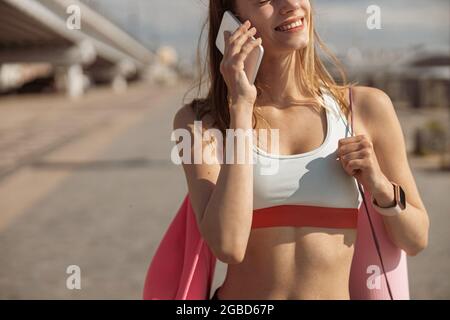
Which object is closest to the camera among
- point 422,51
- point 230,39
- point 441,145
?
point 230,39

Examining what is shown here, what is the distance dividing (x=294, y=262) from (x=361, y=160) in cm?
34

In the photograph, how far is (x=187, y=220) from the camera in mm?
1926

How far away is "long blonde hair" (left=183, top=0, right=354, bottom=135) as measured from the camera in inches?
75.0

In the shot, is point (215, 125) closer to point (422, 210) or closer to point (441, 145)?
point (422, 210)

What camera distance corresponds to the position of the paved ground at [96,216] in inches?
260

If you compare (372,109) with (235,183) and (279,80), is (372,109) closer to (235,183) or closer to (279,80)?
(279,80)

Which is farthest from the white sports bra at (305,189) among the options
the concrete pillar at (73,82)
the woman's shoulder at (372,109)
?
the concrete pillar at (73,82)

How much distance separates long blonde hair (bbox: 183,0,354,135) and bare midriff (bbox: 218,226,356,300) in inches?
12.6

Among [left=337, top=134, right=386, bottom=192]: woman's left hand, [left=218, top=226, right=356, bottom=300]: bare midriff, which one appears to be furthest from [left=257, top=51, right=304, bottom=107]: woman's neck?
[left=218, top=226, right=356, bottom=300]: bare midriff

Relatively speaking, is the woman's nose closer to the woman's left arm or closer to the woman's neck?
the woman's neck

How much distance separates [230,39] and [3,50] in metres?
57.7

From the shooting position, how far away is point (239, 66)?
5.63 feet

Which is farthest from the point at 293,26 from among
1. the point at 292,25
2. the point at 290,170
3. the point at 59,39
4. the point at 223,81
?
the point at 59,39

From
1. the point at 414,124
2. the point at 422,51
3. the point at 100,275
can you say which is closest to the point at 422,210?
the point at 100,275
